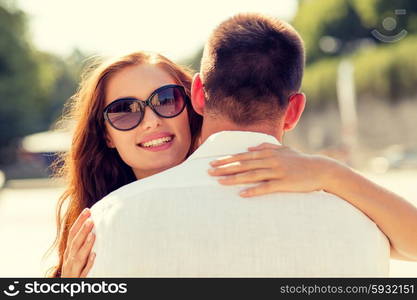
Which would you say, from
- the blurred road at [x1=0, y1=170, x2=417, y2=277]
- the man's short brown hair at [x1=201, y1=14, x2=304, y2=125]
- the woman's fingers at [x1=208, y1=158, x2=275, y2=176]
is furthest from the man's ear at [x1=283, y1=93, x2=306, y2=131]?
the blurred road at [x1=0, y1=170, x2=417, y2=277]

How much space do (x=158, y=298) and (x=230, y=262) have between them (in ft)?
1.03

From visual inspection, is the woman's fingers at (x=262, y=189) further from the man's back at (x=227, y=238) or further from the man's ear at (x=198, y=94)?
the man's ear at (x=198, y=94)

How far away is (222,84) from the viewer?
75.9 inches

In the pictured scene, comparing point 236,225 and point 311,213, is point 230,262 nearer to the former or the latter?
point 236,225

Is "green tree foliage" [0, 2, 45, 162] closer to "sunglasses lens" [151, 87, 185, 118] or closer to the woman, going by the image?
the woman

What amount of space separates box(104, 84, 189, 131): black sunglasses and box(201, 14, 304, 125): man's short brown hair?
1018 mm

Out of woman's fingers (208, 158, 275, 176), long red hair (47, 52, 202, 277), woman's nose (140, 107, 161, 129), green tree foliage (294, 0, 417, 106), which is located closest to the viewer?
woman's fingers (208, 158, 275, 176)

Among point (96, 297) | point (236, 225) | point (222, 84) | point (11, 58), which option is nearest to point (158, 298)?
point (96, 297)

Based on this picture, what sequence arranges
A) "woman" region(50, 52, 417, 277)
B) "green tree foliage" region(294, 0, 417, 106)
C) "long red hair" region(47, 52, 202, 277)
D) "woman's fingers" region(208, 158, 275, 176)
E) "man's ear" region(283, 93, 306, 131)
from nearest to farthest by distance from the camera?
1. "woman's fingers" region(208, 158, 275, 176)
2. "man's ear" region(283, 93, 306, 131)
3. "woman" region(50, 52, 417, 277)
4. "long red hair" region(47, 52, 202, 277)
5. "green tree foliage" region(294, 0, 417, 106)

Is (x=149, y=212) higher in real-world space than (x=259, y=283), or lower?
higher

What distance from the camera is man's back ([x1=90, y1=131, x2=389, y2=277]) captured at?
1742mm

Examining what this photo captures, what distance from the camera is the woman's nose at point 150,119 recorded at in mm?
2979

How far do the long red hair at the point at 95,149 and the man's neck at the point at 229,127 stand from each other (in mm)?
1179

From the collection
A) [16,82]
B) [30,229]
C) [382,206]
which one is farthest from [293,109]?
[16,82]
